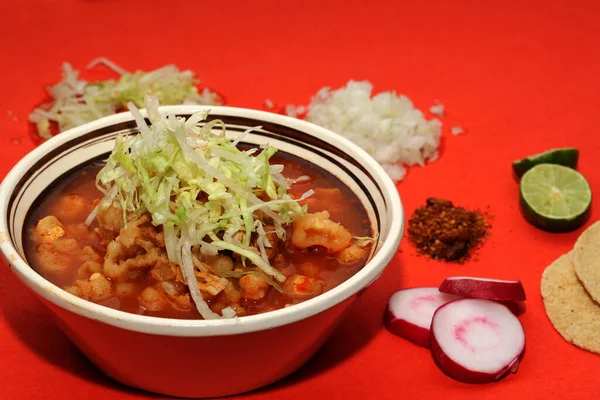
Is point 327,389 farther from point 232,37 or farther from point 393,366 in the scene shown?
point 232,37

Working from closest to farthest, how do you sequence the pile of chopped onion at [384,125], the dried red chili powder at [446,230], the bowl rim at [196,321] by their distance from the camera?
the bowl rim at [196,321]
the dried red chili powder at [446,230]
the pile of chopped onion at [384,125]

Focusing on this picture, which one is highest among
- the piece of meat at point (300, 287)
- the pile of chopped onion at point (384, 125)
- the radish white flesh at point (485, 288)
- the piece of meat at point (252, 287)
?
the piece of meat at point (252, 287)

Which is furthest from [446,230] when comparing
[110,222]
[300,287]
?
[110,222]

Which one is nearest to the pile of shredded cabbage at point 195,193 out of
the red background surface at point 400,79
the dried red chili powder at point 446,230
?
the red background surface at point 400,79

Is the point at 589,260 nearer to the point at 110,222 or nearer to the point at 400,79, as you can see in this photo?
the point at 110,222

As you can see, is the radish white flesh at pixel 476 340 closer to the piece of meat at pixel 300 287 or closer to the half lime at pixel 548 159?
the piece of meat at pixel 300 287

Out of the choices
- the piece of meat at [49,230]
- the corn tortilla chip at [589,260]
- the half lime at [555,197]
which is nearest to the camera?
the piece of meat at [49,230]

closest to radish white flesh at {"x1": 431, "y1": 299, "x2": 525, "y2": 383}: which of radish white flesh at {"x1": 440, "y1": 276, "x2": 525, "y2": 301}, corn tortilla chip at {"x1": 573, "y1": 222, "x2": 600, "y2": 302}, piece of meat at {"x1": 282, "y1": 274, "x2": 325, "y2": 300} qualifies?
radish white flesh at {"x1": 440, "y1": 276, "x2": 525, "y2": 301}
